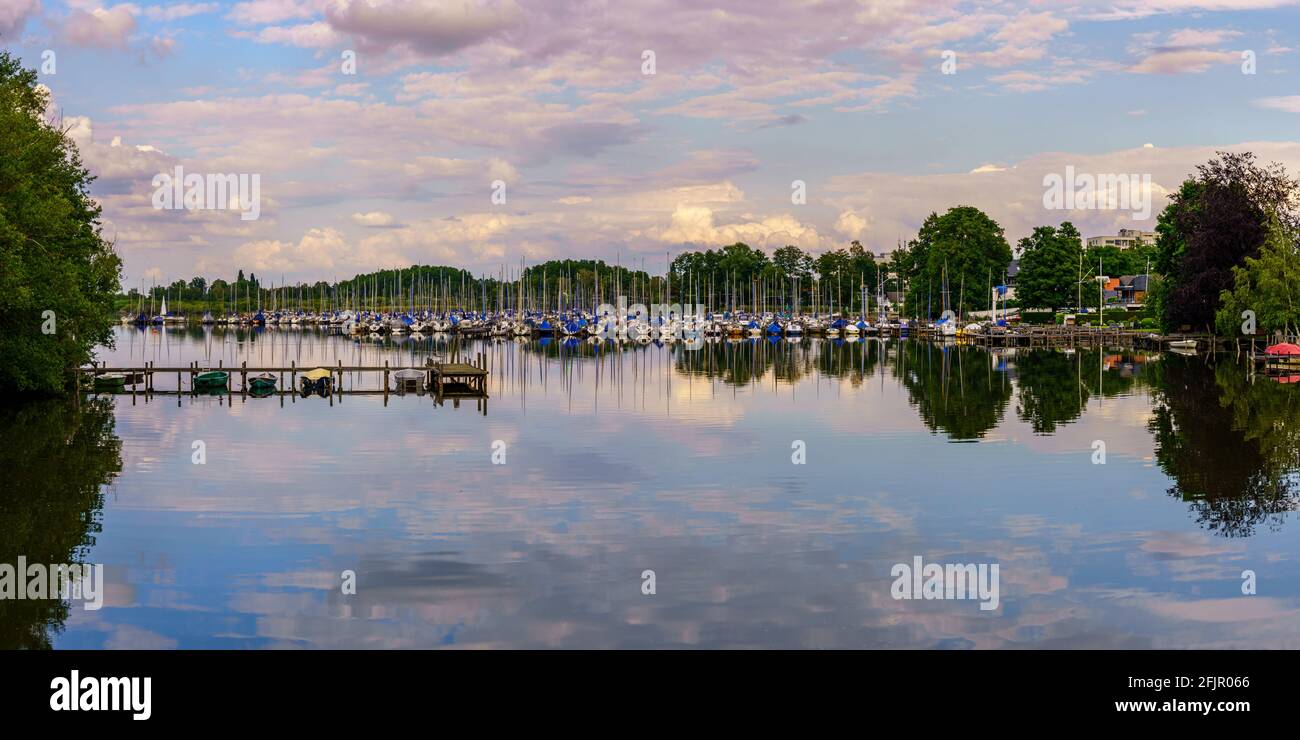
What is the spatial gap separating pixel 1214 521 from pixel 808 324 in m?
155

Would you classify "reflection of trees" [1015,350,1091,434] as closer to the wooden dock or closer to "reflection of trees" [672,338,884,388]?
"reflection of trees" [672,338,884,388]

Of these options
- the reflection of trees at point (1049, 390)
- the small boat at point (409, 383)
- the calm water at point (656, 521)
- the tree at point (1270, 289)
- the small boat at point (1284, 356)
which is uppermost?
the tree at point (1270, 289)

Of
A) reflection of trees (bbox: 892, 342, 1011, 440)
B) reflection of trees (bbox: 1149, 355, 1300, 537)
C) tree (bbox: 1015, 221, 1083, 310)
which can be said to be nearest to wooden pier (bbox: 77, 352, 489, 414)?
reflection of trees (bbox: 892, 342, 1011, 440)

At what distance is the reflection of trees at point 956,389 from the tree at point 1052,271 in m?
48.6

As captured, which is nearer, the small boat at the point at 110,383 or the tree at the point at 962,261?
the small boat at the point at 110,383

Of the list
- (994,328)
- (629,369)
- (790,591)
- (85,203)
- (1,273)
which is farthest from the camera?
(994,328)

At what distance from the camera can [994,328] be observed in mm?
148875

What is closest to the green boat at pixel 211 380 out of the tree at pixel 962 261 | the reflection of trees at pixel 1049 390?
the reflection of trees at pixel 1049 390

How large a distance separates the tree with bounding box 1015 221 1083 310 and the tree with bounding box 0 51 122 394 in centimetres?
12816

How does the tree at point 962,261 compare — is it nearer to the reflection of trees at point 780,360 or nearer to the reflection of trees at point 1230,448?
the reflection of trees at point 780,360

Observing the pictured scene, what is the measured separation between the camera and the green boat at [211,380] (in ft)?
233
